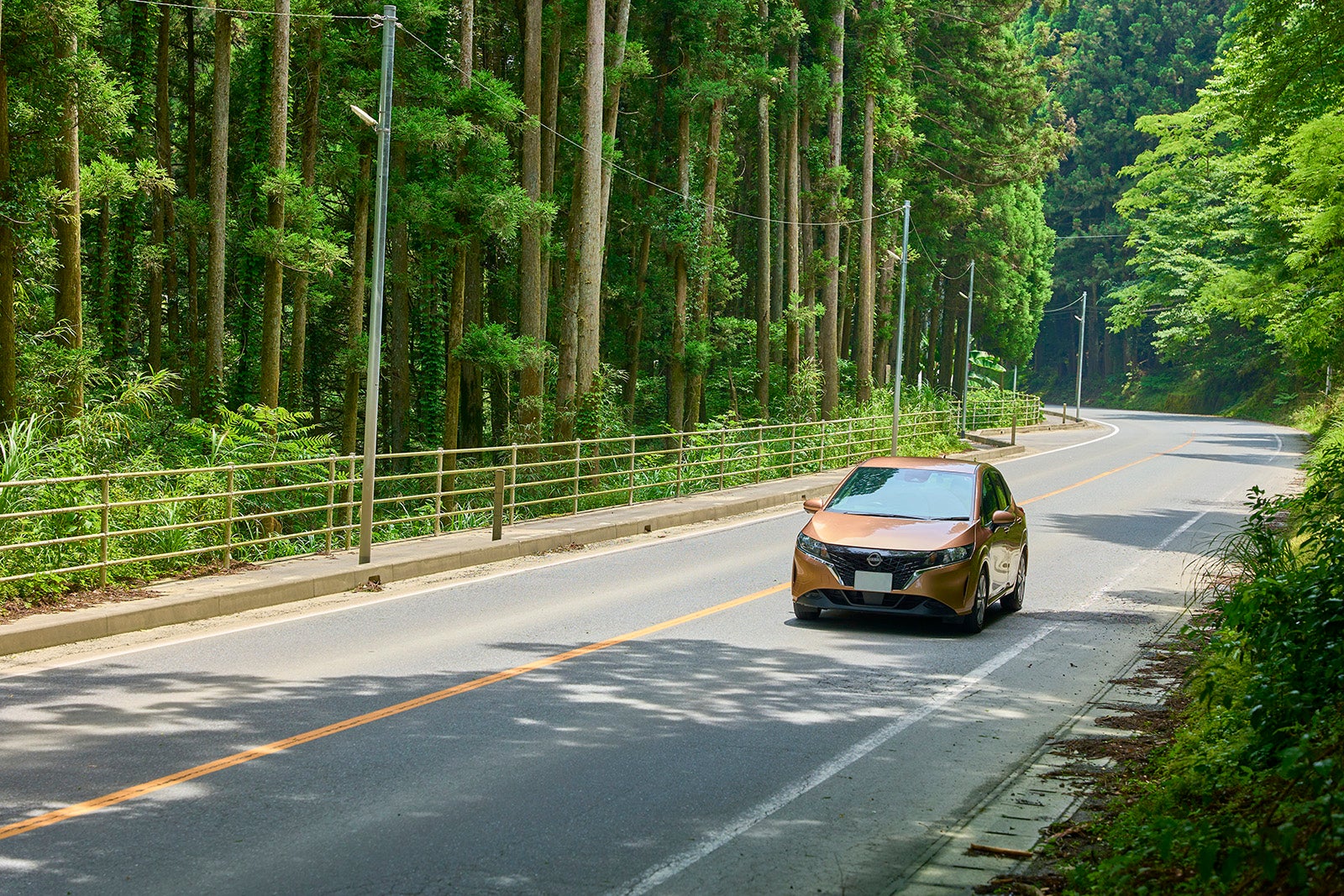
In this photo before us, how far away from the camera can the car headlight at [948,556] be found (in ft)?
41.2

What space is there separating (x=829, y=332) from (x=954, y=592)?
33810 mm

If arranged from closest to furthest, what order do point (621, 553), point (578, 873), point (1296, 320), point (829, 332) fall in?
point (578, 873), point (621, 553), point (1296, 320), point (829, 332)

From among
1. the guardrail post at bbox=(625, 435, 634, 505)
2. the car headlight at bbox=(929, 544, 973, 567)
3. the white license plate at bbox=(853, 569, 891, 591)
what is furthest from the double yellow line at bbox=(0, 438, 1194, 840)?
the guardrail post at bbox=(625, 435, 634, 505)

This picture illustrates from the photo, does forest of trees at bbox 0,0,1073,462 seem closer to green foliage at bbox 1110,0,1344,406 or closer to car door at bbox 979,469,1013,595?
car door at bbox 979,469,1013,595

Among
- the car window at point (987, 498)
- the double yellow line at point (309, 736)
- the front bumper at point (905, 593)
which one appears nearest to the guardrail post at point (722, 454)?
the car window at point (987, 498)

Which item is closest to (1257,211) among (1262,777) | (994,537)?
(994,537)

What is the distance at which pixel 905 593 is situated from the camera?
12531 millimetres

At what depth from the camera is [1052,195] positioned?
390 feet

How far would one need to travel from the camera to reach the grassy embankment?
4.73 metres

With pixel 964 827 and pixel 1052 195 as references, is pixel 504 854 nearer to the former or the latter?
pixel 964 827

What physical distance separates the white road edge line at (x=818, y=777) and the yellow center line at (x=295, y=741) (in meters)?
2.92

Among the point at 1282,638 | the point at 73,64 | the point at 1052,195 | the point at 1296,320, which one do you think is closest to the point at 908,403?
the point at 1296,320

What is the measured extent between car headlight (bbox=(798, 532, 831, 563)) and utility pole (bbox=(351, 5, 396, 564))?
547 cm

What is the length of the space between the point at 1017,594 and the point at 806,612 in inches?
109
